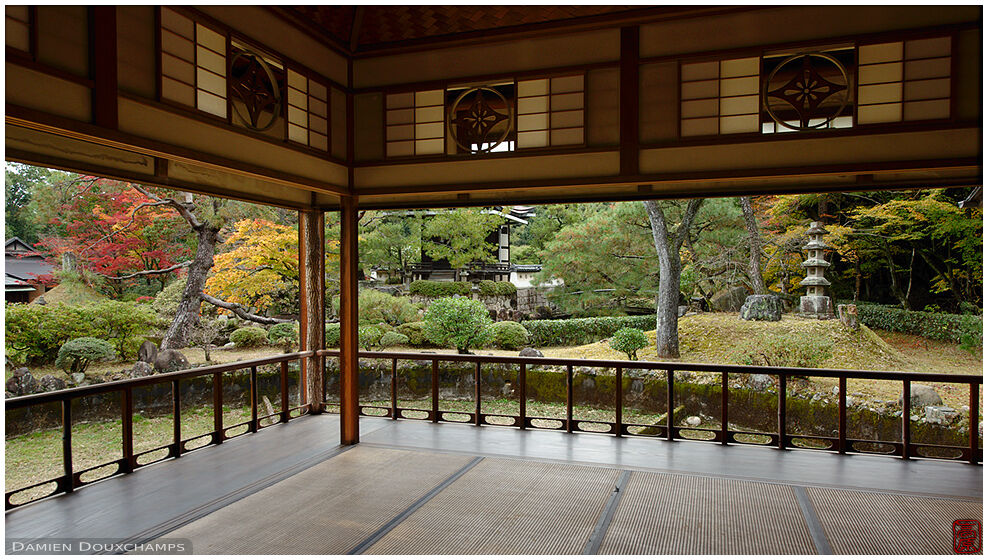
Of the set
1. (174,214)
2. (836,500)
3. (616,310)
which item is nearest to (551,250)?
(616,310)

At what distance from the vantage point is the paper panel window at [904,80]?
3.64 metres

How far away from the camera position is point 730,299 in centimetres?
1234

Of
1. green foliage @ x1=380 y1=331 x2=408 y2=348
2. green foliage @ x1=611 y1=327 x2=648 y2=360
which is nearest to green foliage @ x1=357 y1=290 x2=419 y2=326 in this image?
green foliage @ x1=380 y1=331 x2=408 y2=348

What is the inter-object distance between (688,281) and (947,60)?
8.25m

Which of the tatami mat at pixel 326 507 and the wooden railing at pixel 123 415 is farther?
the wooden railing at pixel 123 415

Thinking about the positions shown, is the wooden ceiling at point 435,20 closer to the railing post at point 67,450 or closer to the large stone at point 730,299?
the railing post at point 67,450

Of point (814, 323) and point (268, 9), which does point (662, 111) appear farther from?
point (814, 323)

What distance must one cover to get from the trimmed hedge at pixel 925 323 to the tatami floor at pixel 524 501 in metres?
8.28

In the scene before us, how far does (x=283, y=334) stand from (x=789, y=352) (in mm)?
8916

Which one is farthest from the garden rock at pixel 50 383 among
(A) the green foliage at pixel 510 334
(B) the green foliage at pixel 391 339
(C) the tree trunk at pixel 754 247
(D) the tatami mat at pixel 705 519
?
(C) the tree trunk at pixel 754 247

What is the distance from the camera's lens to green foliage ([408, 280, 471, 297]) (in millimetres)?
13352

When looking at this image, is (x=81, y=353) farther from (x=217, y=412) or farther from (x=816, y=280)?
(x=816, y=280)

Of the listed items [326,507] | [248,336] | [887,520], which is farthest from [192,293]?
[887,520]

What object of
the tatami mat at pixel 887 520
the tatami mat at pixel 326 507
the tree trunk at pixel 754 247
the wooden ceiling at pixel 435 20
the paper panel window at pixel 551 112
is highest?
the wooden ceiling at pixel 435 20
